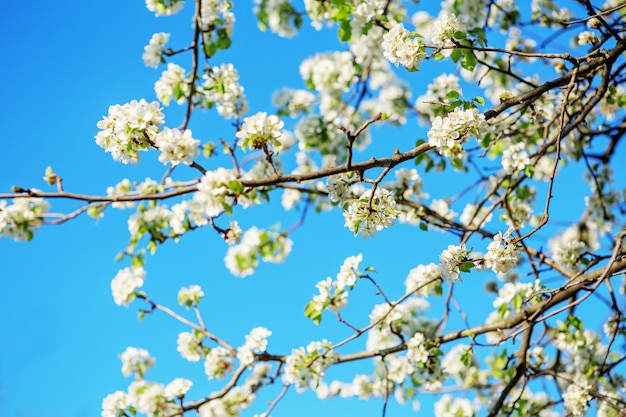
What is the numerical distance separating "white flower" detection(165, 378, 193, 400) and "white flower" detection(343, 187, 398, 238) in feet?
8.33

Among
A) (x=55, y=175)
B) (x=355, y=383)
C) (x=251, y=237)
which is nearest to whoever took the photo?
(x=55, y=175)

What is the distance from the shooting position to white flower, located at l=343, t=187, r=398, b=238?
2.47 metres

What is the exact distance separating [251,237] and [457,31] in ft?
11.1

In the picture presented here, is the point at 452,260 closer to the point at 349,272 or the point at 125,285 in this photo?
the point at 349,272

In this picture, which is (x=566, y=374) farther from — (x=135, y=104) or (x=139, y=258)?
(x=135, y=104)

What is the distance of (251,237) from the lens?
228 inches

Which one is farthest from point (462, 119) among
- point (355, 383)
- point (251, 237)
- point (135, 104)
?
point (355, 383)

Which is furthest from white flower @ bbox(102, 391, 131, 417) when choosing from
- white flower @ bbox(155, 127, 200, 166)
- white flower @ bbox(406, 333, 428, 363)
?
white flower @ bbox(155, 127, 200, 166)

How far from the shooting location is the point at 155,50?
447 cm

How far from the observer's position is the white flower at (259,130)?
2471 mm

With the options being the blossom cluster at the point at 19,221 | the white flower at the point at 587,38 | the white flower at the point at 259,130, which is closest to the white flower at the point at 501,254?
the white flower at the point at 259,130

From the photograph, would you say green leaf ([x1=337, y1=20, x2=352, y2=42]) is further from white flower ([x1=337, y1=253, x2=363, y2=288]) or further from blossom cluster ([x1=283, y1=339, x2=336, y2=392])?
blossom cluster ([x1=283, y1=339, x2=336, y2=392])

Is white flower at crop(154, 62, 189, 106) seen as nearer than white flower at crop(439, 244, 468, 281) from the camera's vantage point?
No

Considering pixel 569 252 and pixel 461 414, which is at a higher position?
pixel 569 252
